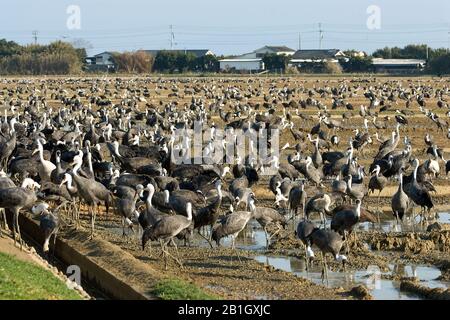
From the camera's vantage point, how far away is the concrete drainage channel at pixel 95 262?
16.2 metres

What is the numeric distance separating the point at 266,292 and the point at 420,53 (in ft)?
455

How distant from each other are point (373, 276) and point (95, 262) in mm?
4685

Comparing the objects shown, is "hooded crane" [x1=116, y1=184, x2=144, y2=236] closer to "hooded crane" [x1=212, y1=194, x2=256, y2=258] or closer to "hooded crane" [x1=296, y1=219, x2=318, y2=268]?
"hooded crane" [x1=212, y1=194, x2=256, y2=258]

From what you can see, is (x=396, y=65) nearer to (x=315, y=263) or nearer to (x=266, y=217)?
(x=266, y=217)

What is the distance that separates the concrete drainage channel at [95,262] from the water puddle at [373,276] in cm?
277

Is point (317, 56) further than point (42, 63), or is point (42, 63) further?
point (317, 56)

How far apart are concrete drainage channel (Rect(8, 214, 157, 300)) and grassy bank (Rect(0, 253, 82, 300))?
3.35 ft

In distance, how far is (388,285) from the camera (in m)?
16.9

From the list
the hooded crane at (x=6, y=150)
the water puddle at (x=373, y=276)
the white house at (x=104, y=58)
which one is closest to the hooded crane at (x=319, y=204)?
the water puddle at (x=373, y=276)

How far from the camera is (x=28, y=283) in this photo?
47.6 feet

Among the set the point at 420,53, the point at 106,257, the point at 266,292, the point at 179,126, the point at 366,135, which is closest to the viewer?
the point at 266,292

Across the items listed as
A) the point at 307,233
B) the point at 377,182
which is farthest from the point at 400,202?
the point at 307,233

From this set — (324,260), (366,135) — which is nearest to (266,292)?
(324,260)
